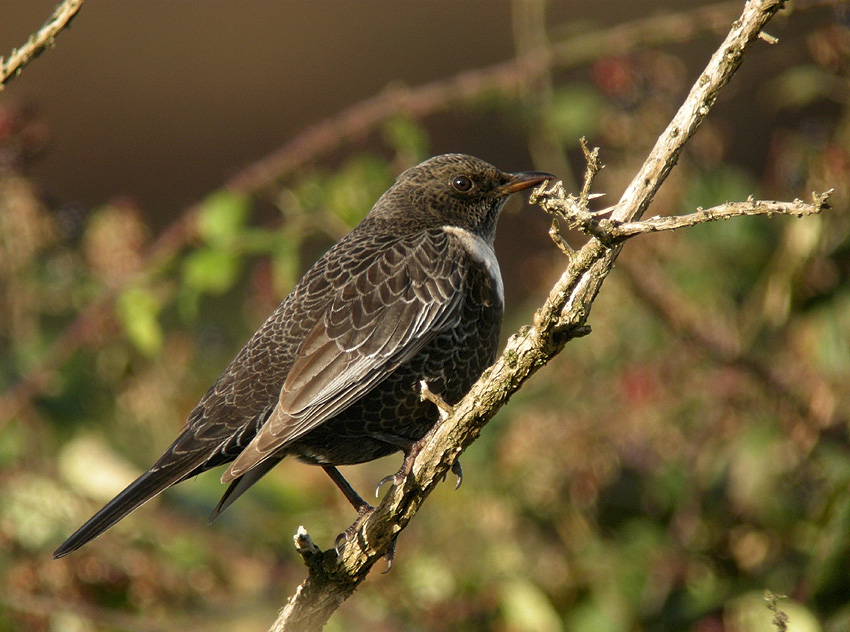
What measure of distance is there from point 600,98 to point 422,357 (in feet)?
7.79

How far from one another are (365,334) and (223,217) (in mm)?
1210

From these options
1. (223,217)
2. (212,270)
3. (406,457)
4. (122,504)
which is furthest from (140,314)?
(406,457)

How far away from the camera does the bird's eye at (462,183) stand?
3926mm

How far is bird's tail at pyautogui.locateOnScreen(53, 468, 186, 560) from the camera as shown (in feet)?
9.49

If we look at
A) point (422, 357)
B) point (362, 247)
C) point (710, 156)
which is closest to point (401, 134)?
point (362, 247)

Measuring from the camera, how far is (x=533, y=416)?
4371 mm

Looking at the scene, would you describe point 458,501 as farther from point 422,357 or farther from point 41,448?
point 41,448

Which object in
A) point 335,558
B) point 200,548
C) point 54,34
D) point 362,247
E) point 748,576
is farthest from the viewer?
point 200,548

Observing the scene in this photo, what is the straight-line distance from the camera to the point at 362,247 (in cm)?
355

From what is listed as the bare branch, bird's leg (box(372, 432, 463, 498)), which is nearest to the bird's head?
bird's leg (box(372, 432, 463, 498))

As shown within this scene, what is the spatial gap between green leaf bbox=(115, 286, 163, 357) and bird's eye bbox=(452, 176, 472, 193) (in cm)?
133

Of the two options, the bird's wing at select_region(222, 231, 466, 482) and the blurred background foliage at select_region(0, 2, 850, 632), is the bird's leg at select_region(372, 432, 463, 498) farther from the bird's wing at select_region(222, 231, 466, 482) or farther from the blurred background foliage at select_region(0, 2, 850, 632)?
the blurred background foliage at select_region(0, 2, 850, 632)

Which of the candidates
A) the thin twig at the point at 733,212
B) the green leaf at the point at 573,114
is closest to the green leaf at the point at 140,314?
the green leaf at the point at 573,114

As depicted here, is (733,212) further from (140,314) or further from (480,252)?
(140,314)
